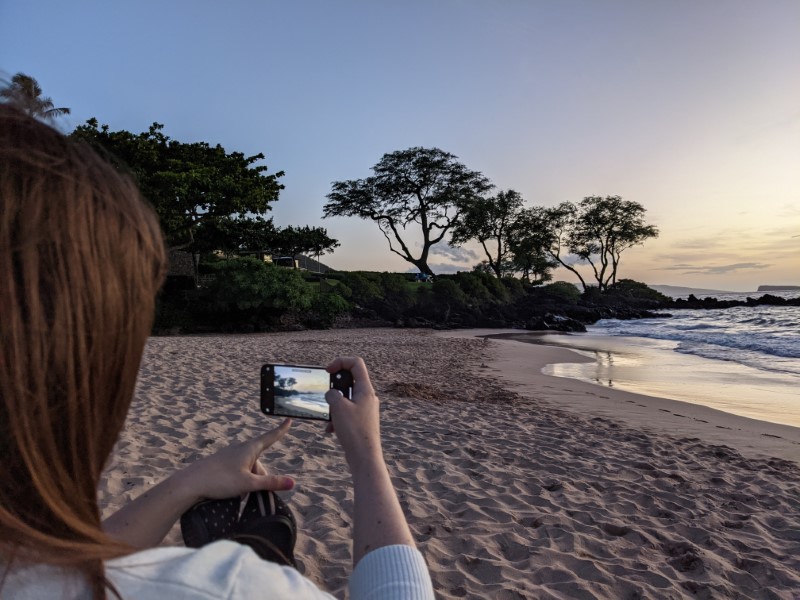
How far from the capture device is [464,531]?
130 inches

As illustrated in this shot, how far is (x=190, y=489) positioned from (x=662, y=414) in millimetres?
7256

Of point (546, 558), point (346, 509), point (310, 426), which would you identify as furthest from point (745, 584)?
point (310, 426)

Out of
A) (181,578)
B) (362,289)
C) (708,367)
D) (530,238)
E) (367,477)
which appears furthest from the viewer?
(530,238)

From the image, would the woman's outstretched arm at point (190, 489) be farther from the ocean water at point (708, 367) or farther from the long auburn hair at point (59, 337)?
the ocean water at point (708, 367)

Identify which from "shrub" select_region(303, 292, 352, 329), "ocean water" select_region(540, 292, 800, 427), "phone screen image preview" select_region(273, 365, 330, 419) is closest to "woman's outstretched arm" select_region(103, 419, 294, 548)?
"phone screen image preview" select_region(273, 365, 330, 419)

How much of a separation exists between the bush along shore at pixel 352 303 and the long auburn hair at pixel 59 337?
67.7ft

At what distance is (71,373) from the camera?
641 mm

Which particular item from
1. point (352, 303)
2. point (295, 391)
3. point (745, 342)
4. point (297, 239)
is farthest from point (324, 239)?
point (295, 391)

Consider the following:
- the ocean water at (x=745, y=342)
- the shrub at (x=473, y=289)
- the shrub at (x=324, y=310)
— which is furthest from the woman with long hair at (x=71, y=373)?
the shrub at (x=473, y=289)

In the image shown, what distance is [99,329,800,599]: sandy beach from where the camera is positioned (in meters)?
2.86

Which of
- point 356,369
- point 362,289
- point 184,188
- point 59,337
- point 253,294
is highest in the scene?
point 184,188

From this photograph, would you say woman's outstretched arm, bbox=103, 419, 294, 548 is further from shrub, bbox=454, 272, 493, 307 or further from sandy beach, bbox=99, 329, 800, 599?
shrub, bbox=454, 272, 493, 307

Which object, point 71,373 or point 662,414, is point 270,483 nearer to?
point 71,373

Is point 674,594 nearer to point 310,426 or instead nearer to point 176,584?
point 176,584
